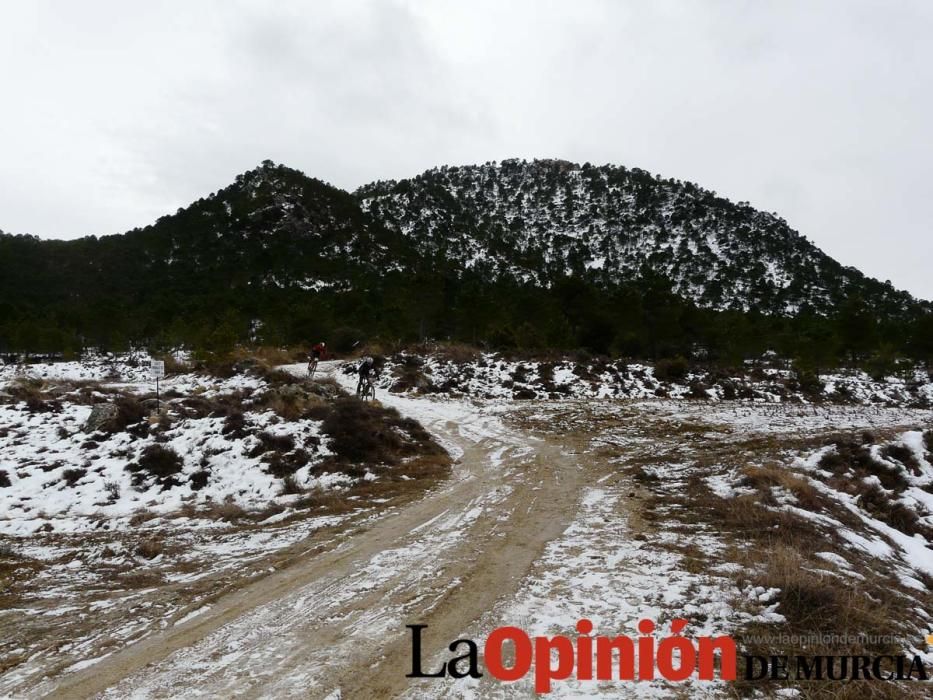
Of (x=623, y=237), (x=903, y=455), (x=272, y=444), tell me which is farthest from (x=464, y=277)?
(x=903, y=455)

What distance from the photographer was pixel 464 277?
107 m

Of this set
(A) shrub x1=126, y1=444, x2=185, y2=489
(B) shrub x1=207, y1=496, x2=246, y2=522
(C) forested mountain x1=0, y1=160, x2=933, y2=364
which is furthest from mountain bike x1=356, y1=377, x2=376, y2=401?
(C) forested mountain x1=0, y1=160, x2=933, y2=364

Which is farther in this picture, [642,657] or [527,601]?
[527,601]

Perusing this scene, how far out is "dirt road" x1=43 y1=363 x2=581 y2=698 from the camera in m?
4.10

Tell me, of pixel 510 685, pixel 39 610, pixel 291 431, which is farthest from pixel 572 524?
pixel 291 431

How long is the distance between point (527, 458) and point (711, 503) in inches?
197

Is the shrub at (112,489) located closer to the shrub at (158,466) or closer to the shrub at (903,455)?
the shrub at (158,466)

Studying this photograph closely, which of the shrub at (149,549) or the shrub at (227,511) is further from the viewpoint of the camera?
the shrub at (227,511)

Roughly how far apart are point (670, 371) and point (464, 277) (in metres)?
79.8

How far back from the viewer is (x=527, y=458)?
43.1 feet

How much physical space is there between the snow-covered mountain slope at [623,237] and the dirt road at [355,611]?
84829 mm

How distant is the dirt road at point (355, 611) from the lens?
13.5 feet

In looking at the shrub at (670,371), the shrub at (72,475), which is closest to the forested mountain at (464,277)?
the shrub at (670,371)

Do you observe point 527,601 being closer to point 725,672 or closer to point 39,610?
point 725,672
